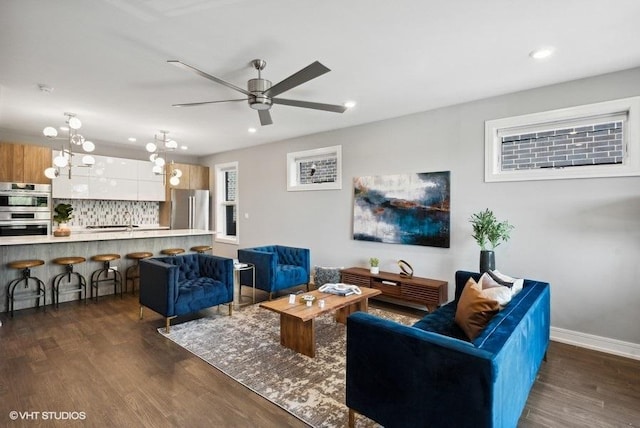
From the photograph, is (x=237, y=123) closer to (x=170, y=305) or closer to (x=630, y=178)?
(x=170, y=305)

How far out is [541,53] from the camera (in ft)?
9.30

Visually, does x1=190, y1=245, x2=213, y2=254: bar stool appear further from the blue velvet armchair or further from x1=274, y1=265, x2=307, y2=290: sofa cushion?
x1=274, y1=265, x2=307, y2=290: sofa cushion

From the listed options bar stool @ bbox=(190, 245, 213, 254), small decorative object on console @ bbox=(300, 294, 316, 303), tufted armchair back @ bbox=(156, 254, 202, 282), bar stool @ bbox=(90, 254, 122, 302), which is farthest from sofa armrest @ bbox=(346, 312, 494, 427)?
bar stool @ bbox=(190, 245, 213, 254)

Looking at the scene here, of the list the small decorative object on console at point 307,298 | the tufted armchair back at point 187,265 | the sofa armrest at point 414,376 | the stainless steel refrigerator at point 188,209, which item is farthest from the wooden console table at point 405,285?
the stainless steel refrigerator at point 188,209

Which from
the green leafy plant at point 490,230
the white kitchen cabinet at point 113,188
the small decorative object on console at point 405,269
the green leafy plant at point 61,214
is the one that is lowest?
the small decorative object on console at point 405,269

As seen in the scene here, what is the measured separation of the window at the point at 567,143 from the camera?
320 centimetres

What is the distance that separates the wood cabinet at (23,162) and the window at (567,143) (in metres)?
7.51

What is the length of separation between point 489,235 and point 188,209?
6.57 m

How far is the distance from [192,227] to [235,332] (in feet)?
15.5

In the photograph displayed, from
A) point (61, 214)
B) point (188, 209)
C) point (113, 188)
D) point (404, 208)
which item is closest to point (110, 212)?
point (113, 188)

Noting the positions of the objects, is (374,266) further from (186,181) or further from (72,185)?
(72,185)

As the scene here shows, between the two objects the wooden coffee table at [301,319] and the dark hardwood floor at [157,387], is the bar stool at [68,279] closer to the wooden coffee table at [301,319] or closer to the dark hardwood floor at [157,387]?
the dark hardwood floor at [157,387]

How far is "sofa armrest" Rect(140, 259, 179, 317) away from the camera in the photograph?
3.59 meters

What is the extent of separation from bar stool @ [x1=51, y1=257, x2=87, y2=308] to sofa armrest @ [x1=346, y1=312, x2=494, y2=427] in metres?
4.50
